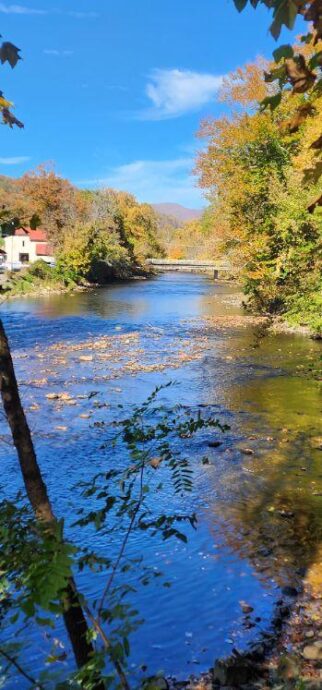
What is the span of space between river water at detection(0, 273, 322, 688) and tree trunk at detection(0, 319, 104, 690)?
1.95 m

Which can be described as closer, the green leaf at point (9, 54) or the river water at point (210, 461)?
the green leaf at point (9, 54)

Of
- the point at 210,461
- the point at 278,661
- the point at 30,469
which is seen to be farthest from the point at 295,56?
the point at 210,461

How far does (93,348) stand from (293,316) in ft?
23.1

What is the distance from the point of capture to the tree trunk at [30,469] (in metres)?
2.57

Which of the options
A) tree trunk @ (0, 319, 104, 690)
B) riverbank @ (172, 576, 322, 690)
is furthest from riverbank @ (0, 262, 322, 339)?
riverbank @ (172, 576, 322, 690)

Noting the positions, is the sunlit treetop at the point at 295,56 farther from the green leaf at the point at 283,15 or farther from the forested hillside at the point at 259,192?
the forested hillside at the point at 259,192

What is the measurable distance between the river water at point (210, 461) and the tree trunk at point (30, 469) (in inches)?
76.9

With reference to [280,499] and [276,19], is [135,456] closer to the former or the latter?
[276,19]

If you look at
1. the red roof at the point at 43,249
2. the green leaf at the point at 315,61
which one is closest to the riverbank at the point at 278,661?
the green leaf at the point at 315,61

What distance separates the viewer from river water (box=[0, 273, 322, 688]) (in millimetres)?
5008

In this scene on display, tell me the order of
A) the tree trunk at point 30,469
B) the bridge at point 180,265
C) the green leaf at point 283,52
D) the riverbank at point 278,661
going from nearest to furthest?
1. the green leaf at point 283,52
2. the tree trunk at point 30,469
3. the riverbank at point 278,661
4. the bridge at point 180,265

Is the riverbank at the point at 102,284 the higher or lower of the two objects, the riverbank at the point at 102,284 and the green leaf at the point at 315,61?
the lower

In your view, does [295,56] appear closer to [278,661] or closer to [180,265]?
[278,661]

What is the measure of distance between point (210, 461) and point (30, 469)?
673 centimetres
